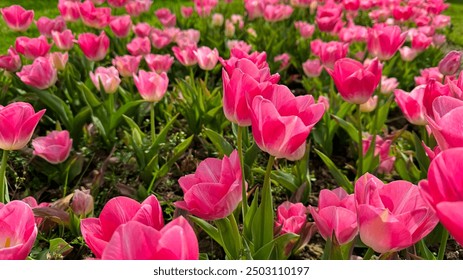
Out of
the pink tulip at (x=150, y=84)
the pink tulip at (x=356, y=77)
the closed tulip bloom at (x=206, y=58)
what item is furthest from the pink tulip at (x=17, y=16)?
the pink tulip at (x=356, y=77)

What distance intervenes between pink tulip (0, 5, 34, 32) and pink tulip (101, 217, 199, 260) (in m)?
2.63

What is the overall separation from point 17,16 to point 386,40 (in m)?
1.90

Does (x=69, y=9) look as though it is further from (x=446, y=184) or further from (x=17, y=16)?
(x=446, y=184)

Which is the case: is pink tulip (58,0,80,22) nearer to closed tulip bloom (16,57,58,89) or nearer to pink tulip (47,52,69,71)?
pink tulip (47,52,69,71)

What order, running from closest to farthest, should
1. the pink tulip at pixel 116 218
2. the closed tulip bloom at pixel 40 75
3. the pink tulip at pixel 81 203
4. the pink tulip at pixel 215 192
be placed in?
the pink tulip at pixel 116 218 < the pink tulip at pixel 215 192 < the pink tulip at pixel 81 203 < the closed tulip bloom at pixel 40 75

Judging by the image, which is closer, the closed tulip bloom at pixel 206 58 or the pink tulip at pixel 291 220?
the pink tulip at pixel 291 220

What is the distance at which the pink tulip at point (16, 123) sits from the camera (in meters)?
1.32

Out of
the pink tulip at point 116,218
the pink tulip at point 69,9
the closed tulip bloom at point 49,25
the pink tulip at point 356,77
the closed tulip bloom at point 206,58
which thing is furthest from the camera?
the pink tulip at point 69,9

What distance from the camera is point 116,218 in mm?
896

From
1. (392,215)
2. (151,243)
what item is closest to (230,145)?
(392,215)

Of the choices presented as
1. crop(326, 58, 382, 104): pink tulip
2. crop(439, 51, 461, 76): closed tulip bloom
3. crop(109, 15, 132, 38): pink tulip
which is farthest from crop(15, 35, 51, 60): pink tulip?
crop(439, 51, 461, 76): closed tulip bloom

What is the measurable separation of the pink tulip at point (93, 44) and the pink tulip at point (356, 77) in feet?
4.51

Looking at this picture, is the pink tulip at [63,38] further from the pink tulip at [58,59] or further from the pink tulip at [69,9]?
the pink tulip at [69,9]

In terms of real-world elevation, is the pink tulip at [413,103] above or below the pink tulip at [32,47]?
above
